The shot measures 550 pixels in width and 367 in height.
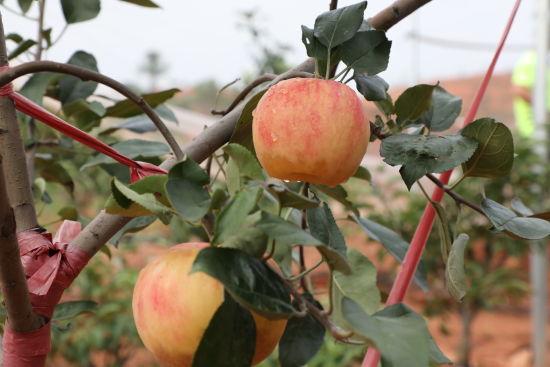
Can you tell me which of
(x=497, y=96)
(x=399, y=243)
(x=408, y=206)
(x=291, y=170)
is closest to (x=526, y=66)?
(x=408, y=206)

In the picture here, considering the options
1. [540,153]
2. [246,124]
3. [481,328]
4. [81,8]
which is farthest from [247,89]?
[481,328]

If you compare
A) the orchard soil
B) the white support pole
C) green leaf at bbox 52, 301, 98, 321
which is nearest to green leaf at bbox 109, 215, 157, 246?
green leaf at bbox 52, 301, 98, 321

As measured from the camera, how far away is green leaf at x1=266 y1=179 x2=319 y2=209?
38cm

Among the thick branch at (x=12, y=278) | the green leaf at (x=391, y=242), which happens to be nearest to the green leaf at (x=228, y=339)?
the thick branch at (x=12, y=278)

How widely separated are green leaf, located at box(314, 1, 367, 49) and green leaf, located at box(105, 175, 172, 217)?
0.14 metres

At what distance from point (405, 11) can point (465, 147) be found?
11 centimetres

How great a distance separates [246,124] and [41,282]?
0.58 feet

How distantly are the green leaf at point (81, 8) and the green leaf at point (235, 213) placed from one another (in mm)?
476

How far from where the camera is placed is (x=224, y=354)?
1.23 feet

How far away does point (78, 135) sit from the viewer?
46 cm

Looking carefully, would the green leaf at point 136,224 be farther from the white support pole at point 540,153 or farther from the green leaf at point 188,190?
the white support pole at point 540,153

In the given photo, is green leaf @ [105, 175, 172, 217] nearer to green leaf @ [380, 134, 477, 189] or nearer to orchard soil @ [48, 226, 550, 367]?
green leaf @ [380, 134, 477, 189]

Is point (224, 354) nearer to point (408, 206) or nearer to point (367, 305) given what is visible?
point (367, 305)

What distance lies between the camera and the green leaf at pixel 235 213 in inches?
14.1
